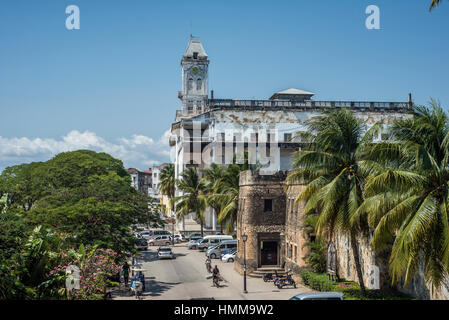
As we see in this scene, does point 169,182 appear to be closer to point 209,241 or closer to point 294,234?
point 209,241

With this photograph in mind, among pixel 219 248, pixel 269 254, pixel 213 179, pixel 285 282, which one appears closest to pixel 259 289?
pixel 285 282

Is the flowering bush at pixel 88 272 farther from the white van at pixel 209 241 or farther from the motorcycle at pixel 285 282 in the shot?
the white van at pixel 209 241

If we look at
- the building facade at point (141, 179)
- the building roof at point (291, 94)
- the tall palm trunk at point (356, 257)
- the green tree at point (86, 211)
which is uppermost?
the building roof at point (291, 94)

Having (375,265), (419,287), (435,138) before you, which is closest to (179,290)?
(375,265)

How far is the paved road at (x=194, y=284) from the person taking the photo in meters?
27.1

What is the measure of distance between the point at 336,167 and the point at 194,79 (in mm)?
79043

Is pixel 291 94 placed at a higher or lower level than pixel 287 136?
higher

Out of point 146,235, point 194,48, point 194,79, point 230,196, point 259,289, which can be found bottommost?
point 259,289

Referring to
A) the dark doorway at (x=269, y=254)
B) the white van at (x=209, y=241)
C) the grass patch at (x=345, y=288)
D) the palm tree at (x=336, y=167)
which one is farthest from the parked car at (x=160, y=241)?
the palm tree at (x=336, y=167)

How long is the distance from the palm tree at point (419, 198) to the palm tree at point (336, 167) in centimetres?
351

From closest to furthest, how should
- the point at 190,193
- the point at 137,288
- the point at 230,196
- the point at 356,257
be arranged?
1. the point at 356,257
2. the point at 137,288
3. the point at 230,196
4. the point at 190,193

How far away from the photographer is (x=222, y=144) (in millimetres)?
63656

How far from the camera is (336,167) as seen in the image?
21047 millimetres

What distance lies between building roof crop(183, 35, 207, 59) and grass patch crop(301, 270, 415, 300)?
246ft
